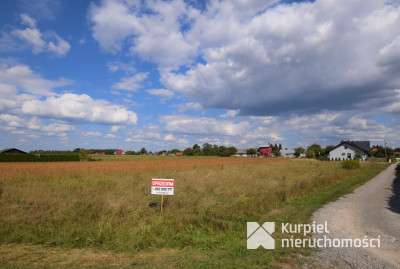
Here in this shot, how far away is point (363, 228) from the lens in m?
6.77

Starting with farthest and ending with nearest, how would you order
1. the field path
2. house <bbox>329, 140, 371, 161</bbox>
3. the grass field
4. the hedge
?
house <bbox>329, 140, 371, 161</bbox> → the hedge → the grass field → the field path

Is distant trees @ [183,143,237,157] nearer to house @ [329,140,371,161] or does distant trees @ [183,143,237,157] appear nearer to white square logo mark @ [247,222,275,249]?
house @ [329,140,371,161]

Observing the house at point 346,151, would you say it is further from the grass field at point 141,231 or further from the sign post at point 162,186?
the sign post at point 162,186

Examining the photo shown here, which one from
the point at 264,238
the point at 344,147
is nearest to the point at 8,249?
the point at 264,238

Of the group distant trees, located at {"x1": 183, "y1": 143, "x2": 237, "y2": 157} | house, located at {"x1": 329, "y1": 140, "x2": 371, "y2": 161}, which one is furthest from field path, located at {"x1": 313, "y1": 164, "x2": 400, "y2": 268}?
distant trees, located at {"x1": 183, "y1": 143, "x2": 237, "y2": 157}

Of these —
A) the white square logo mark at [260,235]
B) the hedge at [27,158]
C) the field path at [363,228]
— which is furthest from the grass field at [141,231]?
the hedge at [27,158]

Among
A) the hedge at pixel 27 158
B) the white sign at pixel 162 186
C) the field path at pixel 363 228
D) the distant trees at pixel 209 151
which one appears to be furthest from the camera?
the distant trees at pixel 209 151

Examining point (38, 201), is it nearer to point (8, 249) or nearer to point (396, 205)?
point (8, 249)

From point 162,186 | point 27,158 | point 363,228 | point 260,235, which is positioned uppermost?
point 27,158

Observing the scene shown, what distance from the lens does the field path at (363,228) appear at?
4667 millimetres

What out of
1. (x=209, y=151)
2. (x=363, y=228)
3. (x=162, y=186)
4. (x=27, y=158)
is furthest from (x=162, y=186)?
(x=209, y=151)

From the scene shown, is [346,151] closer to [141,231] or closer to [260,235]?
[260,235]

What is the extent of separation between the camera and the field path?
4.67m

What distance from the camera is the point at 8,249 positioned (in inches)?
225
